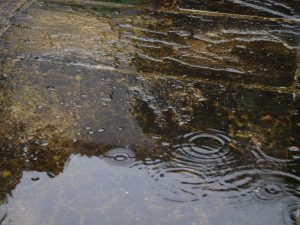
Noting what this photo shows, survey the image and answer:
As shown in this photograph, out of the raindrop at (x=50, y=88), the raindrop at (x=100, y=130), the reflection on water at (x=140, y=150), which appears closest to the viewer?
the reflection on water at (x=140, y=150)

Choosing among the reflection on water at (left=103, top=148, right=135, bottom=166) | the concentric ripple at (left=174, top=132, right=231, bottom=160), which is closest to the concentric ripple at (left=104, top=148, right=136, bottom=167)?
the reflection on water at (left=103, top=148, right=135, bottom=166)

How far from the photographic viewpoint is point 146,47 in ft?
9.56

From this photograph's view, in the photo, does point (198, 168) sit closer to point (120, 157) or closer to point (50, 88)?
point (120, 157)

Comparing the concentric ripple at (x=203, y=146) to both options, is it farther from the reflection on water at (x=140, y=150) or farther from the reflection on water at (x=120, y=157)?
the reflection on water at (x=120, y=157)

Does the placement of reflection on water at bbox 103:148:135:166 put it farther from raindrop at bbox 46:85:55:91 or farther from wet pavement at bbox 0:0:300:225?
raindrop at bbox 46:85:55:91

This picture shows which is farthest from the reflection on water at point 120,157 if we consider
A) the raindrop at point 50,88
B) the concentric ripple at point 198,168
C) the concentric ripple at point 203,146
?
the raindrop at point 50,88

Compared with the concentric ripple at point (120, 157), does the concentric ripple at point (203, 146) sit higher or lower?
higher

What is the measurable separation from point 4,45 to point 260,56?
1.87 metres

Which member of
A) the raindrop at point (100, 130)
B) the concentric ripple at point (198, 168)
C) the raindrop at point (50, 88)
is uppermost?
the raindrop at point (50, 88)

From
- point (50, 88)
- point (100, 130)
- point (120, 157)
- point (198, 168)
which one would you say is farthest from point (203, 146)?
point (50, 88)

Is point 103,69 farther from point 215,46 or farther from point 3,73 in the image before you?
point 215,46

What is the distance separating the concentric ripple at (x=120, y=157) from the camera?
76.2 inches

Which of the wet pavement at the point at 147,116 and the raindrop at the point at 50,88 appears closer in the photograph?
the wet pavement at the point at 147,116

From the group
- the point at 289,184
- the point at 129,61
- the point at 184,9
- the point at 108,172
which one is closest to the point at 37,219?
the point at 108,172
